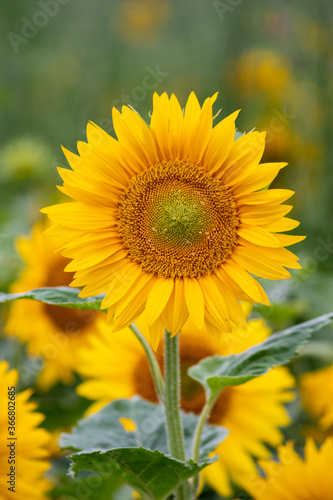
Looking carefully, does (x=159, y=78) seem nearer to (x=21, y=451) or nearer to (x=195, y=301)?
(x=21, y=451)

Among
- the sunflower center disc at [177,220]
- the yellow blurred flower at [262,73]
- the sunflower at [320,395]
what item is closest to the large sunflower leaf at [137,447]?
the sunflower center disc at [177,220]

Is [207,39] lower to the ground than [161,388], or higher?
higher

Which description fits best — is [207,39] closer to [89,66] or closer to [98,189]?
[89,66]

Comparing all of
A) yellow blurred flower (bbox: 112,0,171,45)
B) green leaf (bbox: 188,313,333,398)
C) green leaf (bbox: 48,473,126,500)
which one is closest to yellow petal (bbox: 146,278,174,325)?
green leaf (bbox: 188,313,333,398)

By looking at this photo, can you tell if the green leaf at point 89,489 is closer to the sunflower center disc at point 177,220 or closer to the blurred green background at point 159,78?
the sunflower center disc at point 177,220

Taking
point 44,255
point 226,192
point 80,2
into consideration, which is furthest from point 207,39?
point 226,192

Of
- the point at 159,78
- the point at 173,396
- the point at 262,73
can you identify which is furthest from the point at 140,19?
the point at 173,396
